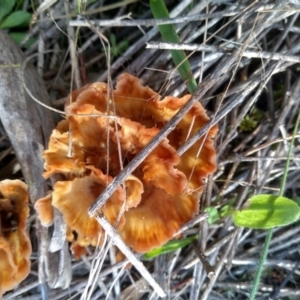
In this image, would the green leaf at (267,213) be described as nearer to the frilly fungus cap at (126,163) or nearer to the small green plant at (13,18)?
the frilly fungus cap at (126,163)

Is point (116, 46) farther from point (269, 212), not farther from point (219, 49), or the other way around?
point (269, 212)

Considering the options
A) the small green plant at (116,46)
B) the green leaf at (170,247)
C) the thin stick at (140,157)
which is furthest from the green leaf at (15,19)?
the green leaf at (170,247)

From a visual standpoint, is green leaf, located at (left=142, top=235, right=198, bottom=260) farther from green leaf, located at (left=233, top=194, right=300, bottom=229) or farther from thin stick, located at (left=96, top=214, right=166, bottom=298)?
green leaf, located at (left=233, top=194, right=300, bottom=229)

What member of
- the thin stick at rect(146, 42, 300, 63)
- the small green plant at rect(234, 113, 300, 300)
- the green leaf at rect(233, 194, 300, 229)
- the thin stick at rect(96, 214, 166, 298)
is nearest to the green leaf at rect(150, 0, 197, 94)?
the thin stick at rect(146, 42, 300, 63)

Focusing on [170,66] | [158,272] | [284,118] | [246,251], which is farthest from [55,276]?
[284,118]

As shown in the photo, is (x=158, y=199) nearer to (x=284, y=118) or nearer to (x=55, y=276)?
(x=55, y=276)
